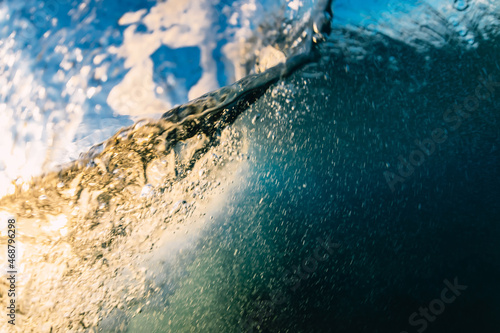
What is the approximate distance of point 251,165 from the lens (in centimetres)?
418

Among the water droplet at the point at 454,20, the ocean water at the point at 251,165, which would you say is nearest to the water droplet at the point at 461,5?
the ocean water at the point at 251,165

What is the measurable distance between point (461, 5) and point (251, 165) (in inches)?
110

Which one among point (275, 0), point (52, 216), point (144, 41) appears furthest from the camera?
point (52, 216)

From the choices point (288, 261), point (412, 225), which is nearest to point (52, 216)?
point (288, 261)

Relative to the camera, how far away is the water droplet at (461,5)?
3.21 meters

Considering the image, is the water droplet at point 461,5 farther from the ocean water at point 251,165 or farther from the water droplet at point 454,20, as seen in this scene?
the water droplet at point 454,20

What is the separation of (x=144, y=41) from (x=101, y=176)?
90 centimetres

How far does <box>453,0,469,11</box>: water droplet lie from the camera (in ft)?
10.5

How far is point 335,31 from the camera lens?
2.79 metres

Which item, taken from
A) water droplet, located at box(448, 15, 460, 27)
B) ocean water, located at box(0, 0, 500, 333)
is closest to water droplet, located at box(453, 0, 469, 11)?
ocean water, located at box(0, 0, 500, 333)

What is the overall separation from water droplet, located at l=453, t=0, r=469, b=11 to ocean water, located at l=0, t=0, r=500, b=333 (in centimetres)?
2

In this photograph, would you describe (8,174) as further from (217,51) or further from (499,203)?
(499,203)

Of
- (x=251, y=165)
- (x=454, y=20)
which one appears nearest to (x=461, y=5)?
(x=454, y=20)

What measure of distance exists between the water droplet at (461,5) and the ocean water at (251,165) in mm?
18
